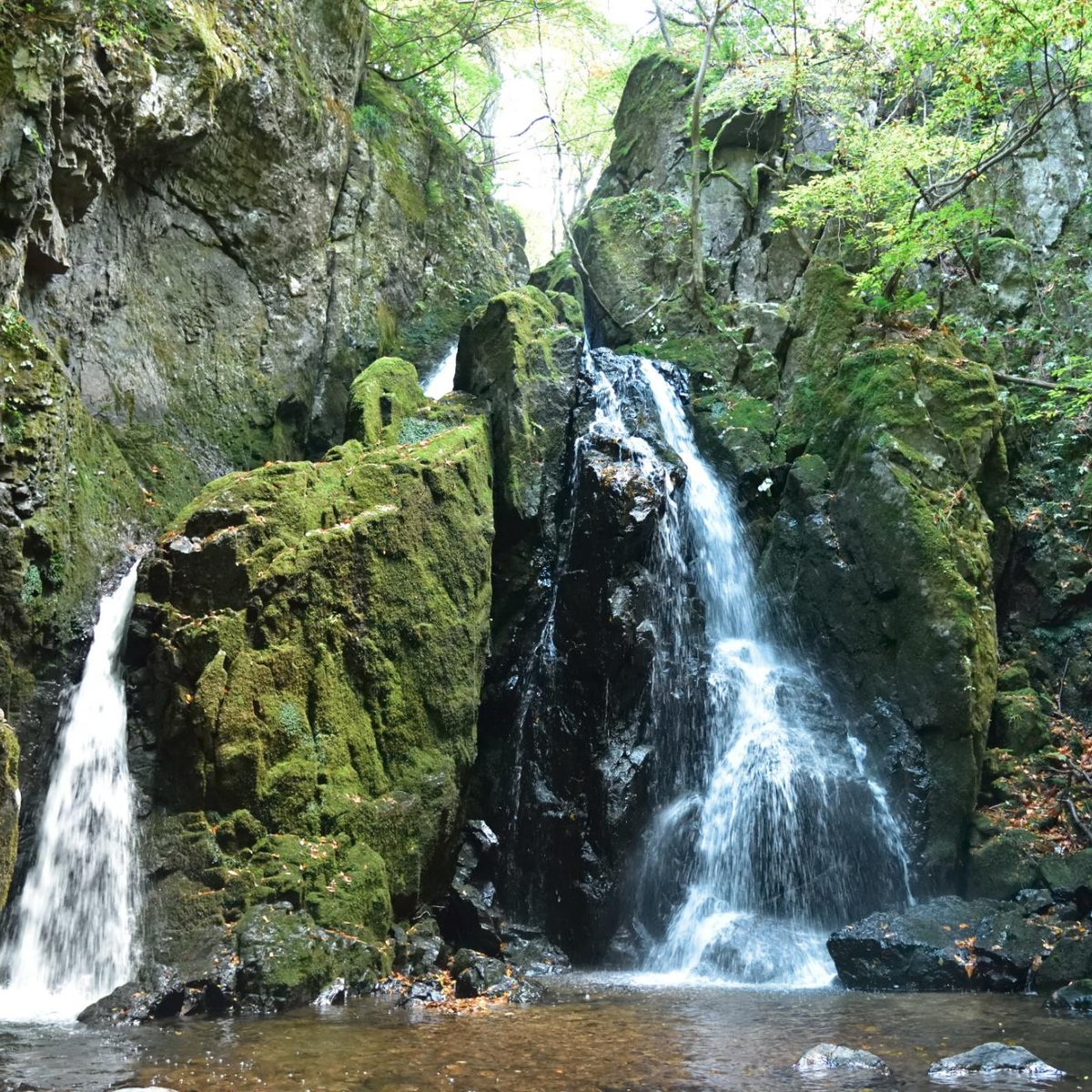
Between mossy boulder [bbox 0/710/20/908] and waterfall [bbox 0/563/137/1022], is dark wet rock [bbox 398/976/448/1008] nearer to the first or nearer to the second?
waterfall [bbox 0/563/137/1022]

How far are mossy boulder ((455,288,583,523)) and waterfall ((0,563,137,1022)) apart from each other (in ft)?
17.9

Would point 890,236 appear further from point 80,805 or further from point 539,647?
point 80,805

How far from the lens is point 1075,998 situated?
6.64 m

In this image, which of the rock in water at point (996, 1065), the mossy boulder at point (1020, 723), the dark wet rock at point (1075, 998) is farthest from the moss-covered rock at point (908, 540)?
the rock in water at point (996, 1065)

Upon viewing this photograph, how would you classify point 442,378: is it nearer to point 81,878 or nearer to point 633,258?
point 633,258

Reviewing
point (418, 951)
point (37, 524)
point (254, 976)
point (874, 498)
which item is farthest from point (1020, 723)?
point (37, 524)

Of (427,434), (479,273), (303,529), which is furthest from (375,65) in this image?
(303,529)

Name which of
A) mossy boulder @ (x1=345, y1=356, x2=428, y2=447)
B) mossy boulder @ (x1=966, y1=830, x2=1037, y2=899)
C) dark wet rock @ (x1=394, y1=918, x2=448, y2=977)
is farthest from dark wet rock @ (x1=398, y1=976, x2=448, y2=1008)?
mossy boulder @ (x1=345, y1=356, x2=428, y2=447)

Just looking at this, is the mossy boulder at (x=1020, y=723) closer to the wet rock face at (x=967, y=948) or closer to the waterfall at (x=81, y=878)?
the wet rock face at (x=967, y=948)

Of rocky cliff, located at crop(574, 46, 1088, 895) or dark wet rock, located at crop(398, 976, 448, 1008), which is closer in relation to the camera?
dark wet rock, located at crop(398, 976, 448, 1008)

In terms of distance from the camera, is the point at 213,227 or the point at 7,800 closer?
the point at 7,800

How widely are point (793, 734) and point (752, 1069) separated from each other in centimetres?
596

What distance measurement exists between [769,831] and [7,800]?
7.48m

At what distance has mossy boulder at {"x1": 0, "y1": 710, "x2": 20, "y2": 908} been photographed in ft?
18.9
